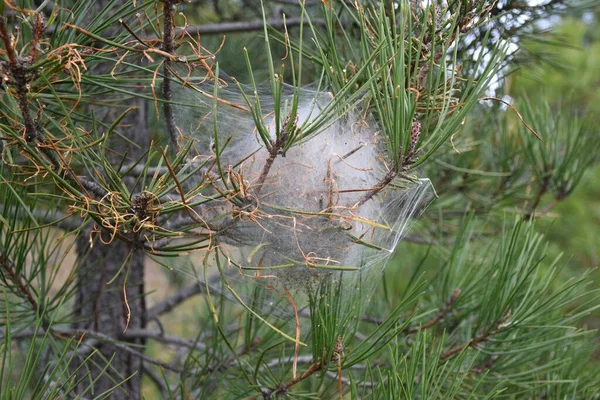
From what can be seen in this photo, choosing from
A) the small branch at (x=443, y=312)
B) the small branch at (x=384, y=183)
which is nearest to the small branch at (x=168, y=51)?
the small branch at (x=384, y=183)

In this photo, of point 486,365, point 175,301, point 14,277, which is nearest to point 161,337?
point 175,301

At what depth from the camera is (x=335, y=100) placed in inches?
17.5

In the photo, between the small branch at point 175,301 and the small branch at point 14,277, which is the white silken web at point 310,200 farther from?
the small branch at point 175,301

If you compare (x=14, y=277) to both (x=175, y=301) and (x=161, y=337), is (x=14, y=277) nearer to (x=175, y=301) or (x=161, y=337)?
(x=161, y=337)

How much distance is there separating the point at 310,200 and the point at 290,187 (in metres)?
0.02

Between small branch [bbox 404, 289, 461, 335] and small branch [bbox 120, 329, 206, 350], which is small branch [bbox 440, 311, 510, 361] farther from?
small branch [bbox 120, 329, 206, 350]

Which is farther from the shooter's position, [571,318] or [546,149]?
[546,149]

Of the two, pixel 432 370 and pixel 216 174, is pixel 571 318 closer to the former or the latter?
pixel 432 370

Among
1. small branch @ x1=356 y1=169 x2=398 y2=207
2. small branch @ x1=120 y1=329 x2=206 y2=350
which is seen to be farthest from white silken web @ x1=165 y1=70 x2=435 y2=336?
small branch @ x1=120 y1=329 x2=206 y2=350

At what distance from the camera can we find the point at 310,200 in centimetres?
54

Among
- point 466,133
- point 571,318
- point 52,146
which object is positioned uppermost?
point 52,146

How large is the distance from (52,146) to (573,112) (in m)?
0.89

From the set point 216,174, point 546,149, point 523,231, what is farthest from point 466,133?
point 216,174

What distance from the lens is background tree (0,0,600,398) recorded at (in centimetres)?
47
